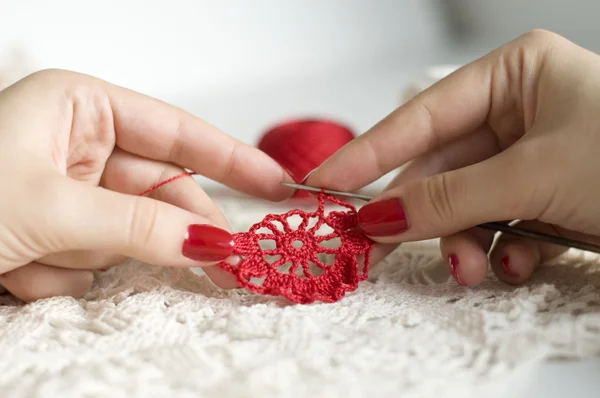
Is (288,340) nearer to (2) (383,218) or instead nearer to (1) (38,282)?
(2) (383,218)

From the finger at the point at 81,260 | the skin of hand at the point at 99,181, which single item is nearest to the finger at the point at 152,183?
the skin of hand at the point at 99,181

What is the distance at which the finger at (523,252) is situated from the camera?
2.88 ft

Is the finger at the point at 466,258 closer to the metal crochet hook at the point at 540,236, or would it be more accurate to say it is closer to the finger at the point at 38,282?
the metal crochet hook at the point at 540,236

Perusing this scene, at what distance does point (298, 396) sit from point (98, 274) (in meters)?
0.47

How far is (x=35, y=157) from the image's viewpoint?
739 mm

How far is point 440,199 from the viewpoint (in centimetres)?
82

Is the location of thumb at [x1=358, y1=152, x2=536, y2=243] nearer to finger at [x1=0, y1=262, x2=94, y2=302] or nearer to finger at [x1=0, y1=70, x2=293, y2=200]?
finger at [x1=0, y1=70, x2=293, y2=200]

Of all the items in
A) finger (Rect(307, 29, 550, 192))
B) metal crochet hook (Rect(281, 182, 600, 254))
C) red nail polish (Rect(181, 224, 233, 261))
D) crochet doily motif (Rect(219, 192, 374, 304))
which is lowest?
crochet doily motif (Rect(219, 192, 374, 304))

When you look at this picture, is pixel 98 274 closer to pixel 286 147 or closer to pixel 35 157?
pixel 35 157

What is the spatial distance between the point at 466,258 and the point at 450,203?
0.32ft

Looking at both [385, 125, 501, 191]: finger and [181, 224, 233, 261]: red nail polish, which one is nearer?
[181, 224, 233, 261]: red nail polish

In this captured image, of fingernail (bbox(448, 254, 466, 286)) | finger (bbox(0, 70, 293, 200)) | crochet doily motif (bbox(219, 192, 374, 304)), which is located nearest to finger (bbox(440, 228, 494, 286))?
fingernail (bbox(448, 254, 466, 286))

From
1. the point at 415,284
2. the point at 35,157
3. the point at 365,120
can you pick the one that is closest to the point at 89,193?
the point at 35,157

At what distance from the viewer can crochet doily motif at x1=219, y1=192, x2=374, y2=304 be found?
832mm
